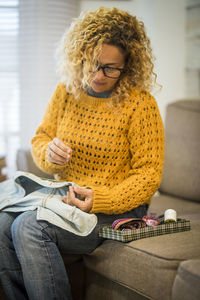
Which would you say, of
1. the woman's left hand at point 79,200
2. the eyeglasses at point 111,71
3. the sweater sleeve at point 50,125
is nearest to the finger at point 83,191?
the woman's left hand at point 79,200

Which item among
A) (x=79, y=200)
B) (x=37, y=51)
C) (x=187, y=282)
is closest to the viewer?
(x=187, y=282)

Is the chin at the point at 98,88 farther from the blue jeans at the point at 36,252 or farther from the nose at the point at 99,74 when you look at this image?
the blue jeans at the point at 36,252

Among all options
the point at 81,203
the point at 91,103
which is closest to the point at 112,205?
the point at 81,203

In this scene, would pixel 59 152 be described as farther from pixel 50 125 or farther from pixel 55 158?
pixel 50 125

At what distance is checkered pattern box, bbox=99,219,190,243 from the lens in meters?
1.04

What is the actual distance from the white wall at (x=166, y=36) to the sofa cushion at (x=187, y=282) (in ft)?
4.95

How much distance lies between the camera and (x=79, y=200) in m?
1.08

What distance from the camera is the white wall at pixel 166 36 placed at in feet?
7.54

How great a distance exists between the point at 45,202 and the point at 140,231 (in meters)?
0.30

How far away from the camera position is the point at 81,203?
1074mm

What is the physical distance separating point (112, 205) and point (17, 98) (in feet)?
4.97

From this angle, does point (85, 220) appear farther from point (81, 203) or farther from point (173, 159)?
point (173, 159)

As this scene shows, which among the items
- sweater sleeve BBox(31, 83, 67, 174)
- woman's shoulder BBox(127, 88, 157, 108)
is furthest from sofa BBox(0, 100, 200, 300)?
woman's shoulder BBox(127, 88, 157, 108)

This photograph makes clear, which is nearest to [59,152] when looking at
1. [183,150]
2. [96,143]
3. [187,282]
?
[96,143]
